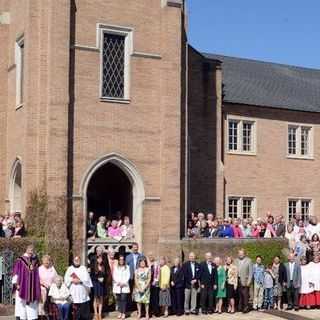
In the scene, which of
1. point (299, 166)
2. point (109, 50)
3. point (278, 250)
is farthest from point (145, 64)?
point (299, 166)

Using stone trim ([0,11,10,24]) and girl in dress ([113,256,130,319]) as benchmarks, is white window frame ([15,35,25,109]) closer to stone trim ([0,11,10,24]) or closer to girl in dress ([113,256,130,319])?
stone trim ([0,11,10,24])

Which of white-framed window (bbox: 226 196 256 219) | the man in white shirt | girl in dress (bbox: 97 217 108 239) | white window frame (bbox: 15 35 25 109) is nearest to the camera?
girl in dress (bbox: 97 217 108 239)

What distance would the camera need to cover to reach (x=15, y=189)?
27797mm

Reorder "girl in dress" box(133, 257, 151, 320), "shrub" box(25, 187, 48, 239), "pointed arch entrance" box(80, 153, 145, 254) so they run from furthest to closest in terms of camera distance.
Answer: "pointed arch entrance" box(80, 153, 145, 254) < "shrub" box(25, 187, 48, 239) < "girl in dress" box(133, 257, 151, 320)

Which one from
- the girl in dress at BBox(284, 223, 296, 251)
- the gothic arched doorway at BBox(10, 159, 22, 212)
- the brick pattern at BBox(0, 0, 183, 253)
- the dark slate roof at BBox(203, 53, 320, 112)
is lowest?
the girl in dress at BBox(284, 223, 296, 251)

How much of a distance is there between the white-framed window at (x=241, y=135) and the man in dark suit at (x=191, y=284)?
1263 centimetres

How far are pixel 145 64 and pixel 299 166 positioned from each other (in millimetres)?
13626

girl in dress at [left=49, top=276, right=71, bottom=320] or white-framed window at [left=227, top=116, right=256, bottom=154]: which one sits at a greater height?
white-framed window at [left=227, top=116, right=256, bottom=154]

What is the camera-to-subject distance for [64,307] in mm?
20875

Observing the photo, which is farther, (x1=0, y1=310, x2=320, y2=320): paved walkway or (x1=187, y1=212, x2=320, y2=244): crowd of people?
(x1=187, y1=212, x2=320, y2=244): crowd of people

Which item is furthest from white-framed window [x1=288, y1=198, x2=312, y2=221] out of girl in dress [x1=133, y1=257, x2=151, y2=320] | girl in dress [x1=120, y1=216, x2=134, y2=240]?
girl in dress [x1=133, y1=257, x2=151, y2=320]

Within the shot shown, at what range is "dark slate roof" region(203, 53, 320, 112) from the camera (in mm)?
37156

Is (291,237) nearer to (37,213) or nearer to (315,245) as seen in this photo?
(315,245)

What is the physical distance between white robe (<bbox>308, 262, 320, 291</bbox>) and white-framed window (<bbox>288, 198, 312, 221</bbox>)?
37.3ft
